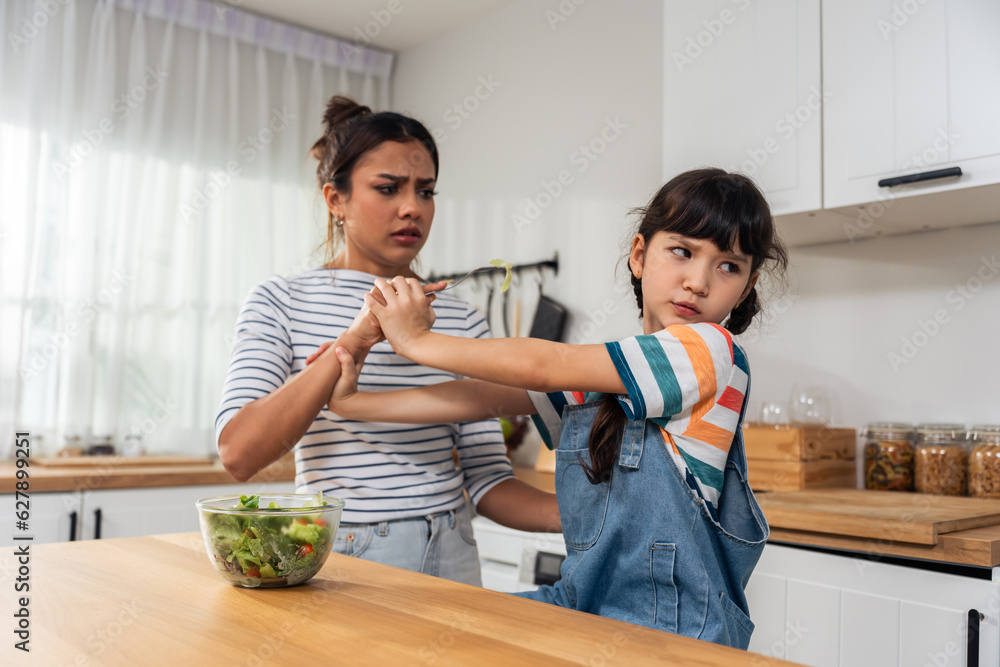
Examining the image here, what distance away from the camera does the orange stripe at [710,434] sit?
2.81ft

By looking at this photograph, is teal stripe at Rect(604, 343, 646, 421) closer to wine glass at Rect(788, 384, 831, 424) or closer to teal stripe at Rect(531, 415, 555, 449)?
teal stripe at Rect(531, 415, 555, 449)

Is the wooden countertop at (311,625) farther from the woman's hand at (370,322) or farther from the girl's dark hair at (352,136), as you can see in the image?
the girl's dark hair at (352,136)

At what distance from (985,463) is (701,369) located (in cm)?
125

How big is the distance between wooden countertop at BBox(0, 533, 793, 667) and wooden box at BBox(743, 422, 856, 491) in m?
1.29

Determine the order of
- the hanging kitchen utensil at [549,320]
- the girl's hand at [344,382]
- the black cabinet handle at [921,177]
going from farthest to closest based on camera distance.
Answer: the hanging kitchen utensil at [549,320]
the black cabinet handle at [921,177]
the girl's hand at [344,382]

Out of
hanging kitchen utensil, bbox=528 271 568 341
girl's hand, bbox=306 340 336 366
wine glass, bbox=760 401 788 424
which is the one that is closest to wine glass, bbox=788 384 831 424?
wine glass, bbox=760 401 788 424

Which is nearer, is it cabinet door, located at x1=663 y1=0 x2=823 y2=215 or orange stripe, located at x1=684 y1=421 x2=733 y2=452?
orange stripe, located at x1=684 y1=421 x2=733 y2=452

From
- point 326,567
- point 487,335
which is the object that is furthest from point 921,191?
point 326,567

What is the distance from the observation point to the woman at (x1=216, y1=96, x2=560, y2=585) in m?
1.01

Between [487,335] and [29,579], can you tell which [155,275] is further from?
[29,579]

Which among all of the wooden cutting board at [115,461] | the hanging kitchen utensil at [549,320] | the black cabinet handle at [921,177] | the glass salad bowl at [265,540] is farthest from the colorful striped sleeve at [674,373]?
the wooden cutting board at [115,461]

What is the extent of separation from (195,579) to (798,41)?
181 centimetres

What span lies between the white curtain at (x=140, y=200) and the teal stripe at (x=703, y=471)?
Result: 2394mm

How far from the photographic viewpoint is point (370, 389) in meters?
1.17
